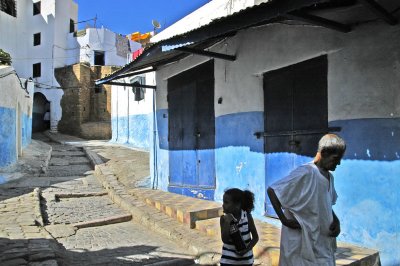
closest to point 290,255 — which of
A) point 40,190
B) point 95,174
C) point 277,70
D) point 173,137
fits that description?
point 277,70

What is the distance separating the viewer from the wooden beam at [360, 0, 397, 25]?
3.48 meters

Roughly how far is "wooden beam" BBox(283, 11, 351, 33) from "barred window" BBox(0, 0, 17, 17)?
30.8 m

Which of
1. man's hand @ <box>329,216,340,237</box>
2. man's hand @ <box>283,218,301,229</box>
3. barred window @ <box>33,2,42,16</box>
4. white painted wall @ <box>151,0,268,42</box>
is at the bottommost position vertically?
man's hand @ <box>329,216,340,237</box>

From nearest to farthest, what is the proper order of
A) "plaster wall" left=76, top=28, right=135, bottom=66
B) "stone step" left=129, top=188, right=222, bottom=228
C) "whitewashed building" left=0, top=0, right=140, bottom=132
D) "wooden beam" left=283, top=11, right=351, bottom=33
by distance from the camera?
"wooden beam" left=283, top=11, right=351, bottom=33, "stone step" left=129, top=188, right=222, bottom=228, "whitewashed building" left=0, top=0, right=140, bottom=132, "plaster wall" left=76, top=28, right=135, bottom=66

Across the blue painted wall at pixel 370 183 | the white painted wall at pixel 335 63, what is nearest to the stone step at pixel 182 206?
the blue painted wall at pixel 370 183

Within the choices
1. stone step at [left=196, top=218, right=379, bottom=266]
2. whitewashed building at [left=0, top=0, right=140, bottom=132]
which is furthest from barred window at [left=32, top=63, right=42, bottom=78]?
stone step at [left=196, top=218, right=379, bottom=266]

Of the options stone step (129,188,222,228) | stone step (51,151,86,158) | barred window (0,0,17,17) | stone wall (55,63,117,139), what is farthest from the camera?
barred window (0,0,17,17)

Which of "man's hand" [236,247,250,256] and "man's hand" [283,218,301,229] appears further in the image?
"man's hand" [236,247,250,256]

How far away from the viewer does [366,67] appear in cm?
425

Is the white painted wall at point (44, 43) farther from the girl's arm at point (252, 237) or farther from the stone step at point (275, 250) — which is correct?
the girl's arm at point (252, 237)

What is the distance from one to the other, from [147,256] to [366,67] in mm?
3908

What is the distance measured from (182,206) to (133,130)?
51.6ft

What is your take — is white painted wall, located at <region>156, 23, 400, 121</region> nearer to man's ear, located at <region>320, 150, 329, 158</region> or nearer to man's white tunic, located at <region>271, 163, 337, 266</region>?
man's ear, located at <region>320, 150, 329, 158</region>

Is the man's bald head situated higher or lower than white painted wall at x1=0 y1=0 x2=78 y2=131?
lower
